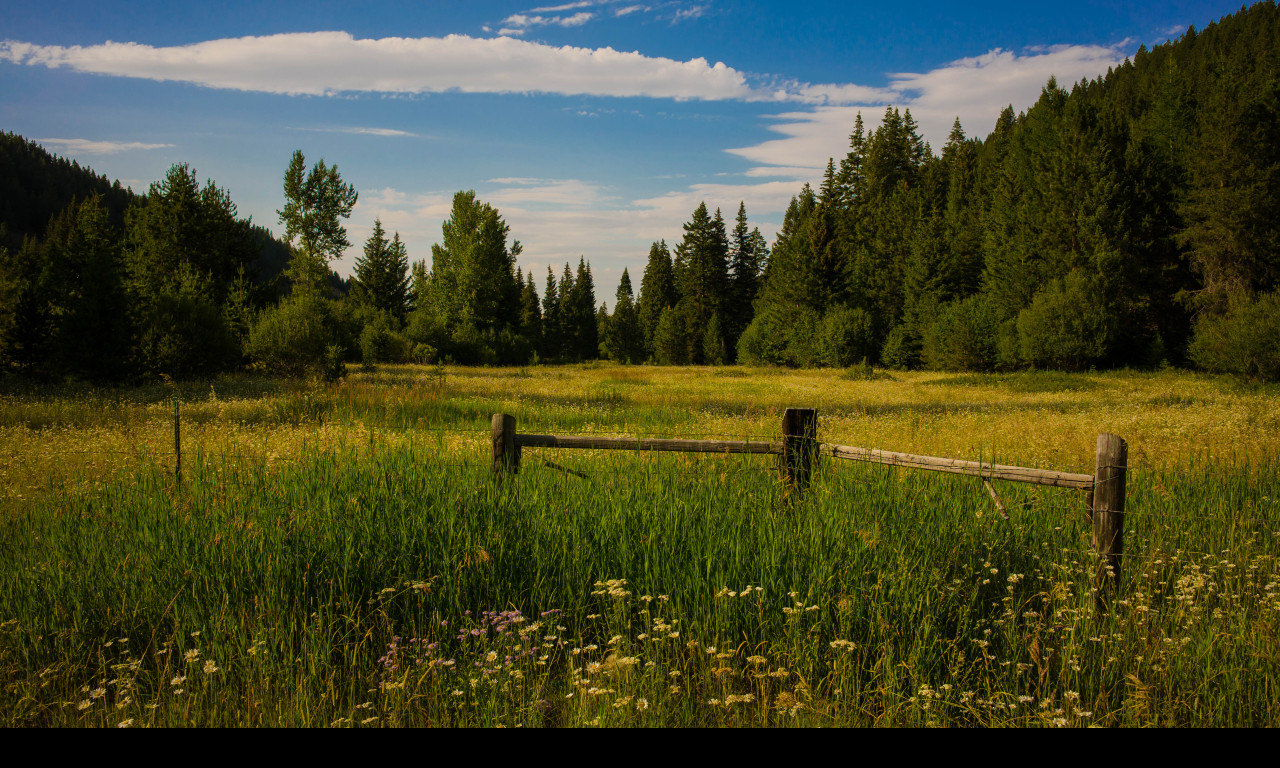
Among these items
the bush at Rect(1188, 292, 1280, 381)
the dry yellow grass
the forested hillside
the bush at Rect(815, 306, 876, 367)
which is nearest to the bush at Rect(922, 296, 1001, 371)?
the forested hillside

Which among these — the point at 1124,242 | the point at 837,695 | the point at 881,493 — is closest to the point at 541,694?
the point at 837,695

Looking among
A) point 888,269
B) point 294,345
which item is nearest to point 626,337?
point 888,269

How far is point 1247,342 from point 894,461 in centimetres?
3025

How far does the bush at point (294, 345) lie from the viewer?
24969 millimetres

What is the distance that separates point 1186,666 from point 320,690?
443cm

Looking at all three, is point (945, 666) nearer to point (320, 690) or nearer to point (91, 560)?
point (320, 690)

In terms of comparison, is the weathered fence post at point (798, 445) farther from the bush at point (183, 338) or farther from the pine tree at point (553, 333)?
the pine tree at point (553, 333)

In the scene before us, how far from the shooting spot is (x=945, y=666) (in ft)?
10.9

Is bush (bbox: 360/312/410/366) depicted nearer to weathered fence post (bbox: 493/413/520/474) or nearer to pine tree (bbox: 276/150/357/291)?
pine tree (bbox: 276/150/357/291)

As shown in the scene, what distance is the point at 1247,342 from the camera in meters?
24.8

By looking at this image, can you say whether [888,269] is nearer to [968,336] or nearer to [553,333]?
[968,336]

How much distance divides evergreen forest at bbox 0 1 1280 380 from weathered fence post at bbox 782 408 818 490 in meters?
23.5

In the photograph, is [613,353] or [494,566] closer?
[494,566]

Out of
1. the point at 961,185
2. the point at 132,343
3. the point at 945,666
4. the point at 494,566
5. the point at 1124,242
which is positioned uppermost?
the point at 961,185
